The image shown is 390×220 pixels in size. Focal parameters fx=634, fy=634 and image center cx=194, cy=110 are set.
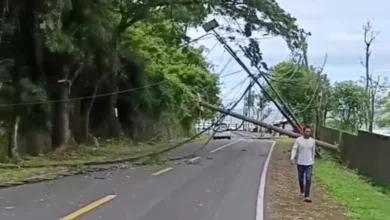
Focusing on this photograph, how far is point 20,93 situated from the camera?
25.7 meters

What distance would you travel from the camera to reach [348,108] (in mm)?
53562

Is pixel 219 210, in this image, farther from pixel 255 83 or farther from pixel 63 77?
pixel 255 83

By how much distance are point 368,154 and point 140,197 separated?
37.9 feet

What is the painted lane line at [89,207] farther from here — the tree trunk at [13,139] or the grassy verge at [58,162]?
the tree trunk at [13,139]

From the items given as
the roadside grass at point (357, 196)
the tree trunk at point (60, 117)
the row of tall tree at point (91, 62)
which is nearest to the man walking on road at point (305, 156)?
the roadside grass at point (357, 196)

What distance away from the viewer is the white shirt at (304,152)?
14562 millimetres

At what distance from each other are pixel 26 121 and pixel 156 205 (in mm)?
17268

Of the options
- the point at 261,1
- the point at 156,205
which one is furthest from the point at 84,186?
the point at 261,1

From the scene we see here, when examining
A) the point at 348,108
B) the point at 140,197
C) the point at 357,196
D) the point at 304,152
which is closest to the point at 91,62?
the point at 140,197

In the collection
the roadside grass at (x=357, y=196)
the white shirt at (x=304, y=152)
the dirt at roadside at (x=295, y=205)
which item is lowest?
the dirt at roadside at (x=295, y=205)

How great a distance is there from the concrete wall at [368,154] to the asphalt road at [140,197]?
3.94 meters

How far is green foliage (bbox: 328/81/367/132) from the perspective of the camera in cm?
5309

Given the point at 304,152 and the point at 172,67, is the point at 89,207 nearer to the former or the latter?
the point at 304,152

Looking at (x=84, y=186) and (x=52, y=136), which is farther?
(x=52, y=136)
